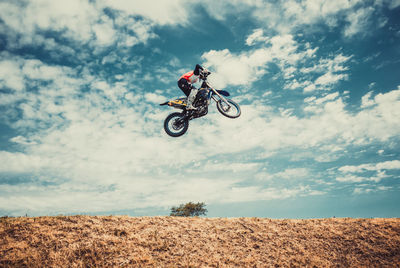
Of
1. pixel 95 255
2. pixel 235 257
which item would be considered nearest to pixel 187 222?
pixel 235 257

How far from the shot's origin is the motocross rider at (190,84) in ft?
37.3

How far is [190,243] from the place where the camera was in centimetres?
1015

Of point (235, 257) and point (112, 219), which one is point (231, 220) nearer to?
point (235, 257)

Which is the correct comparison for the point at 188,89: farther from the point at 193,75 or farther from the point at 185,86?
the point at 193,75

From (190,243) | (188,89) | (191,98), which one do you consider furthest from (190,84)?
(190,243)

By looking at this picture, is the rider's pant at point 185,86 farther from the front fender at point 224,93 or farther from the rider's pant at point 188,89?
the front fender at point 224,93

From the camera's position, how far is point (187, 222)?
1198 centimetres

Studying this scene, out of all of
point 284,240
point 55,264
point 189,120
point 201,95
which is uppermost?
point 201,95

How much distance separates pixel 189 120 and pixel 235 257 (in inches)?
259

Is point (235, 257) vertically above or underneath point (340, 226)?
underneath

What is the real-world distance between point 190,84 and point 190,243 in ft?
24.1

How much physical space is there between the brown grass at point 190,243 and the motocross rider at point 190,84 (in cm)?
604

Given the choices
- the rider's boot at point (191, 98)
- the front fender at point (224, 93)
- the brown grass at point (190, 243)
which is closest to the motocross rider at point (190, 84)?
the rider's boot at point (191, 98)

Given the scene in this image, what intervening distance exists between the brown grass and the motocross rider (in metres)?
6.04
